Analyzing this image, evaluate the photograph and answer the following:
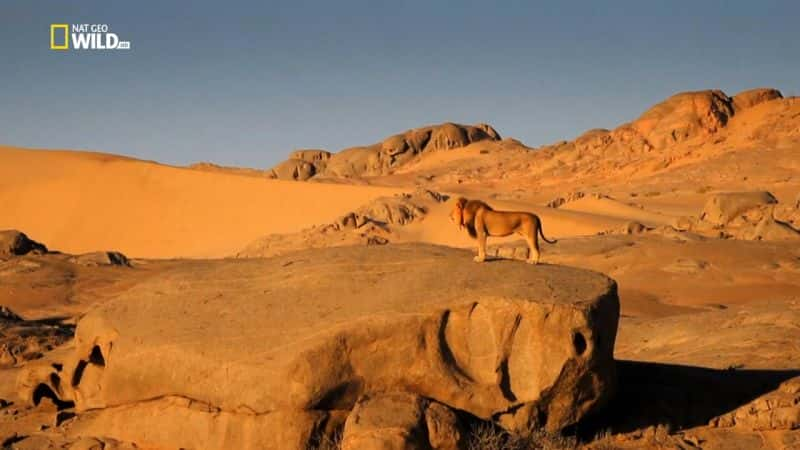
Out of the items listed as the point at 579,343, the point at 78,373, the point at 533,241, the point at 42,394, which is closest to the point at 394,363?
the point at 579,343

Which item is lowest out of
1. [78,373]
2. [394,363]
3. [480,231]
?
[78,373]

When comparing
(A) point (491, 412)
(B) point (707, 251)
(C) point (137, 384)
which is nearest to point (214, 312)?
(C) point (137, 384)

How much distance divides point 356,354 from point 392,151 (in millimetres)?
58452

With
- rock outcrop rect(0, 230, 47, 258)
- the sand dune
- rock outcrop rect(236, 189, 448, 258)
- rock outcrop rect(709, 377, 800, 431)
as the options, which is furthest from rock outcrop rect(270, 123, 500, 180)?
rock outcrop rect(709, 377, 800, 431)

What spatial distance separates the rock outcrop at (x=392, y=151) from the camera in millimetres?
65062

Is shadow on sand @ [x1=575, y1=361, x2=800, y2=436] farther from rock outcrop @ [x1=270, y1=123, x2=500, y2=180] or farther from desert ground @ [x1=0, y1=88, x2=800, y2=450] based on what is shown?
rock outcrop @ [x1=270, y1=123, x2=500, y2=180]

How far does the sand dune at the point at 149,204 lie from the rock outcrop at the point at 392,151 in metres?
16.8

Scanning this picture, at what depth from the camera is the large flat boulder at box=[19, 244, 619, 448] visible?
759cm

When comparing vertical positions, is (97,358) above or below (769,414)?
above

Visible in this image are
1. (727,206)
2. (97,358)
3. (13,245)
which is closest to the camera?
(97,358)

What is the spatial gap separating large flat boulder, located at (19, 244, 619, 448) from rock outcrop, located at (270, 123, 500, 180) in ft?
180

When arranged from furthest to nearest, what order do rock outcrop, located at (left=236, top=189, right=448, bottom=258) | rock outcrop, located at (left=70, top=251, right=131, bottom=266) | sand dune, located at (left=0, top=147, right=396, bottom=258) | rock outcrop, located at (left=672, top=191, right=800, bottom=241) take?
sand dune, located at (left=0, top=147, right=396, bottom=258) < rock outcrop, located at (left=236, top=189, right=448, bottom=258) < rock outcrop, located at (left=672, top=191, right=800, bottom=241) < rock outcrop, located at (left=70, top=251, right=131, bottom=266)

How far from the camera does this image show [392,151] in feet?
216

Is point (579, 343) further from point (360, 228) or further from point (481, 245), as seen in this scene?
point (360, 228)
